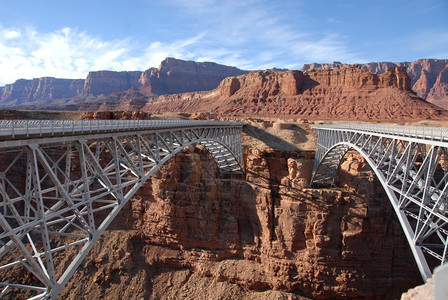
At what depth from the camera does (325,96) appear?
77.9 metres

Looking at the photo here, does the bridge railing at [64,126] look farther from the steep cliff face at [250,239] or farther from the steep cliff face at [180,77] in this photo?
the steep cliff face at [180,77]

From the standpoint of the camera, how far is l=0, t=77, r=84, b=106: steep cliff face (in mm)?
169750

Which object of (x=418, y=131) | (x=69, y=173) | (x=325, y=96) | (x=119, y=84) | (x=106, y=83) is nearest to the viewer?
(x=69, y=173)

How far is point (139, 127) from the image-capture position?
1670 cm

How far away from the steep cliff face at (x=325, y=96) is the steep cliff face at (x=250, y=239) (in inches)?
1687

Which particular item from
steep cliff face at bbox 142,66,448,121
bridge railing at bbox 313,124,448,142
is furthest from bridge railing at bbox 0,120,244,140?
steep cliff face at bbox 142,66,448,121

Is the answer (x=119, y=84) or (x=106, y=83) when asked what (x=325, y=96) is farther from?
(x=106, y=83)

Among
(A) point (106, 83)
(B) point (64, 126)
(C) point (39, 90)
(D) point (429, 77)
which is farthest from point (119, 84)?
(B) point (64, 126)

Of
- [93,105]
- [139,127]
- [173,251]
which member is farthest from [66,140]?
[93,105]

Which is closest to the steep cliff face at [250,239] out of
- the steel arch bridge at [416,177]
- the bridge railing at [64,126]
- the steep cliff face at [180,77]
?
the steel arch bridge at [416,177]

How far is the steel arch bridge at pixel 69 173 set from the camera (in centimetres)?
915

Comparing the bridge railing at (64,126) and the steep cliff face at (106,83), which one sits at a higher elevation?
the steep cliff face at (106,83)

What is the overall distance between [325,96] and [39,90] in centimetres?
16571

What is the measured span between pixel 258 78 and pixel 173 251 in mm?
73280
